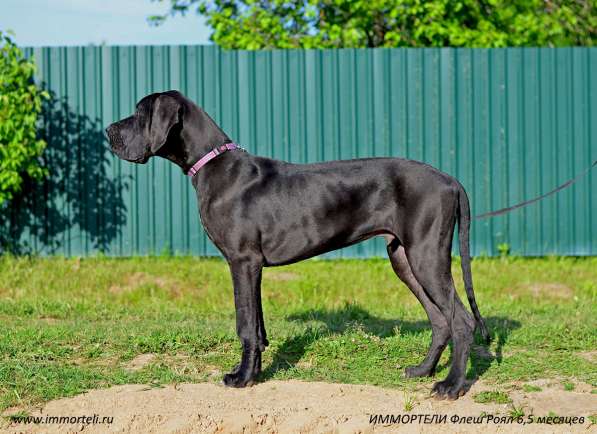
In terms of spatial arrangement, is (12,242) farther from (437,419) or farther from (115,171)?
(437,419)

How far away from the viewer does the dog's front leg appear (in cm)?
570

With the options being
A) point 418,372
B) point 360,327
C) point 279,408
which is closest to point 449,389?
point 418,372

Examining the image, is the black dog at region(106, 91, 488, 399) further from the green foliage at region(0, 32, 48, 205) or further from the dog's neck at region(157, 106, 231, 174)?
the green foliage at region(0, 32, 48, 205)

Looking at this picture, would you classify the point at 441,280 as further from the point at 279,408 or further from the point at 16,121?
the point at 16,121

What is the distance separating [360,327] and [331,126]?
3.98 meters

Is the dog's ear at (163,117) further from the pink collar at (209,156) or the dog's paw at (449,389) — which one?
the dog's paw at (449,389)

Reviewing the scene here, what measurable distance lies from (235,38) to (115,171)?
130 inches

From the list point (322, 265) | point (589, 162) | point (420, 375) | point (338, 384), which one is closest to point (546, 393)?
point (420, 375)

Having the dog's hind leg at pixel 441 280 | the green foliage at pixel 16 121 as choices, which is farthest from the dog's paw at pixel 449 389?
the green foliage at pixel 16 121

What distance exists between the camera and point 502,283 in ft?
31.8

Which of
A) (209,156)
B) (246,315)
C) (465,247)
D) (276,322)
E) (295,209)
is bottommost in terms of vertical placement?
(276,322)

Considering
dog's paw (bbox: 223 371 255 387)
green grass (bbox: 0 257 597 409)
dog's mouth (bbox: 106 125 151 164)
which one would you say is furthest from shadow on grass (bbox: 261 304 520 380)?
dog's mouth (bbox: 106 125 151 164)

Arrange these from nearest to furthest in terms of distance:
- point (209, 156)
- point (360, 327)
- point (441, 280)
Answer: point (441, 280) → point (209, 156) → point (360, 327)

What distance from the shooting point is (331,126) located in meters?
10.7
